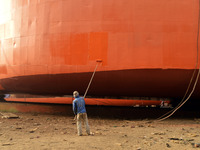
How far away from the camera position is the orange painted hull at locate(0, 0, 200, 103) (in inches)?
257

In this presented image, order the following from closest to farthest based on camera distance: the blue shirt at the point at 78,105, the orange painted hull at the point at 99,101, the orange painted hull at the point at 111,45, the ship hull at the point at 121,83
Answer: the blue shirt at the point at 78,105 → the orange painted hull at the point at 111,45 → the ship hull at the point at 121,83 → the orange painted hull at the point at 99,101

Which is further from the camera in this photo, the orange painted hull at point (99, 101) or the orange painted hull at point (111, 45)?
the orange painted hull at point (99, 101)

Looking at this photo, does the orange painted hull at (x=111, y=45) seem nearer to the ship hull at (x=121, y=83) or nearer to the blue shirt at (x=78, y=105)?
the ship hull at (x=121, y=83)

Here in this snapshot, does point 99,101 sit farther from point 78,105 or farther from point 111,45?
point 78,105

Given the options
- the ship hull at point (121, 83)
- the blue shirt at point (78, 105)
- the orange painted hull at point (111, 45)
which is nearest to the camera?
the blue shirt at point (78, 105)

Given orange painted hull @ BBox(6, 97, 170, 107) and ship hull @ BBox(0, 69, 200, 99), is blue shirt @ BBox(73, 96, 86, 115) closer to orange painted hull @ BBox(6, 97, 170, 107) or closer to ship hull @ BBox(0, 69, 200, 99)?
ship hull @ BBox(0, 69, 200, 99)

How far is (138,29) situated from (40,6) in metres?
3.31

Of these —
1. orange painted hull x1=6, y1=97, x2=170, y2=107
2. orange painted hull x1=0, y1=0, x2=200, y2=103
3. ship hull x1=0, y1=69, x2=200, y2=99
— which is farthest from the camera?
orange painted hull x1=6, y1=97, x2=170, y2=107

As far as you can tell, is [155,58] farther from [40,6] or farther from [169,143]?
[40,6]

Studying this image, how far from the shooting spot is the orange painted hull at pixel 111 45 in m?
6.52

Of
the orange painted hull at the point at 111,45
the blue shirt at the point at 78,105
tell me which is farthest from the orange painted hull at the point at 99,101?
the blue shirt at the point at 78,105

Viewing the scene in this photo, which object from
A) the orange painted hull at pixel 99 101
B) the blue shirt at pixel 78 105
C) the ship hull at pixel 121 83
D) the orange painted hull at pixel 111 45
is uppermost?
the orange painted hull at pixel 111 45

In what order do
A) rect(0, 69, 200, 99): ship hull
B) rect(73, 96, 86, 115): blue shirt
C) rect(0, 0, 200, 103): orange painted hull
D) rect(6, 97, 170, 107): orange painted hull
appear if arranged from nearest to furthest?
1. rect(73, 96, 86, 115): blue shirt
2. rect(0, 0, 200, 103): orange painted hull
3. rect(0, 69, 200, 99): ship hull
4. rect(6, 97, 170, 107): orange painted hull

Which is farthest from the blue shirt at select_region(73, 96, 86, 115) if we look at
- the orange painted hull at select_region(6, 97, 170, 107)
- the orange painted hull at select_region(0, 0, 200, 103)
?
the orange painted hull at select_region(6, 97, 170, 107)
